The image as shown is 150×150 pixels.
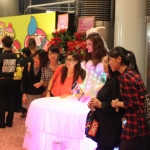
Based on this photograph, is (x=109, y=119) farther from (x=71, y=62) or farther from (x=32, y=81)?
(x=32, y=81)

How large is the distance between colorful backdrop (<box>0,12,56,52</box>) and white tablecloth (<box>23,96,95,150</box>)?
3.76 meters

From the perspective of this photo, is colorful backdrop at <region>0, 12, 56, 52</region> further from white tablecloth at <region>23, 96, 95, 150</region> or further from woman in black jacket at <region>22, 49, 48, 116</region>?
white tablecloth at <region>23, 96, 95, 150</region>

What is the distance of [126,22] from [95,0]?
898mm

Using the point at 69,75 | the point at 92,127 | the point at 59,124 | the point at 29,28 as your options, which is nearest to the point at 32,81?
the point at 69,75

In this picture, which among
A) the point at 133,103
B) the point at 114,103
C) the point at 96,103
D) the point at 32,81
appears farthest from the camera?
the point at 32,81

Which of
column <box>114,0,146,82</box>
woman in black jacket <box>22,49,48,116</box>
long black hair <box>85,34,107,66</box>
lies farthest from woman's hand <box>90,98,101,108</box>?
column <box>114,0,146,82</box>

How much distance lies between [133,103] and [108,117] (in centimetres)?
31

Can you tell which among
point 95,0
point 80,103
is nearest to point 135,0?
point 95,0

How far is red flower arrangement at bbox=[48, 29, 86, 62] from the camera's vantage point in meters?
4.78

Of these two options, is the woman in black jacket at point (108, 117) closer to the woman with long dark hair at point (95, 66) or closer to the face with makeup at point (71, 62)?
the woman with long dark hair at point (95, 66)

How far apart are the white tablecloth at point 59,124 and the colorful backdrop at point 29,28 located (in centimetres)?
376

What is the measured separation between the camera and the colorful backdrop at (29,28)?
279 inches

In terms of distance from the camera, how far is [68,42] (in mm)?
5137

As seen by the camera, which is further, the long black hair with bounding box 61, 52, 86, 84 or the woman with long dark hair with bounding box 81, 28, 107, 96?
the long black hair with bounding box 61, 52, 86, 84
